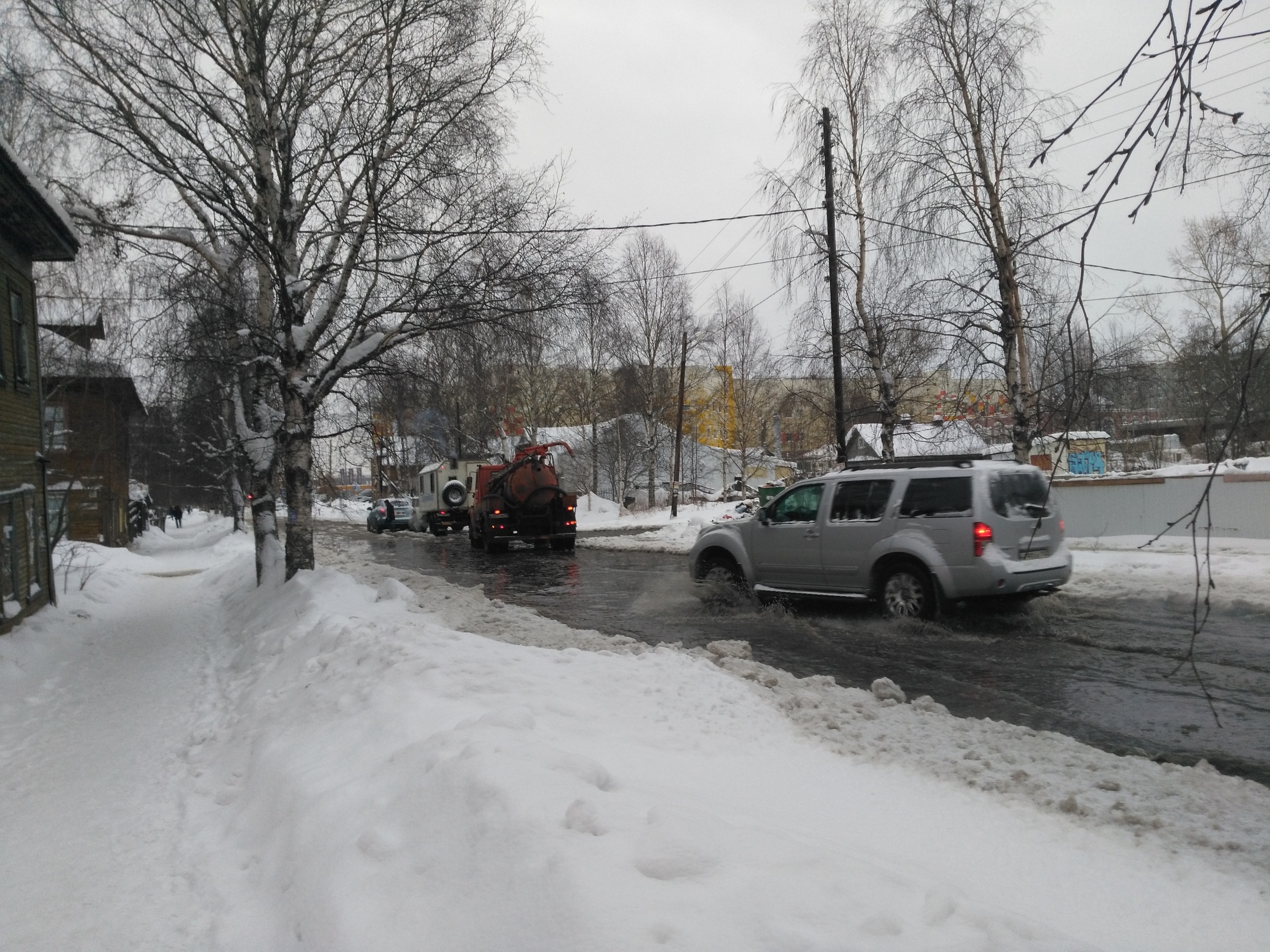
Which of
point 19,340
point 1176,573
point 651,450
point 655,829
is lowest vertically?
point 1176,573

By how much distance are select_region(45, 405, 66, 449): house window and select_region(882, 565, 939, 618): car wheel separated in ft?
67.6

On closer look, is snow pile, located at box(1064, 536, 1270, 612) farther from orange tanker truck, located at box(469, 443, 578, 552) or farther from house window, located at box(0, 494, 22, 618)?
house window, located at box(0, 494, 22, 618)

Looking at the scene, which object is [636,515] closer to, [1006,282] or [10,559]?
[1006,282]

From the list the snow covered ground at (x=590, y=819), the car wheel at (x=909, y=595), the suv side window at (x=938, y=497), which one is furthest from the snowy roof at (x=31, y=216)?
the car wheel at (x=909, y=595)

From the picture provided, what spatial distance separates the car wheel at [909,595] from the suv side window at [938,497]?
2.21 ft

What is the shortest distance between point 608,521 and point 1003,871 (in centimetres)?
3794

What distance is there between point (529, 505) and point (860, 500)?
15.3 metres

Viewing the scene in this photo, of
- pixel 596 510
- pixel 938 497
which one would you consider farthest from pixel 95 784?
pixel 596 510

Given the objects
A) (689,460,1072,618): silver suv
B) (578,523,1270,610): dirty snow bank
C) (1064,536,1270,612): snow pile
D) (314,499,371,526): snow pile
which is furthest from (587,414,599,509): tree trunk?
(689,460,1072,618): silver suv

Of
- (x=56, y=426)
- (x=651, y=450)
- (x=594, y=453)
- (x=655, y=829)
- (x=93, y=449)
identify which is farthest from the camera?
(x=594, y=453)

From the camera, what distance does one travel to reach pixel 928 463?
33.5 feet

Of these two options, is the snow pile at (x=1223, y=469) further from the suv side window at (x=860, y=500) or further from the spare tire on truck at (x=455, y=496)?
the spare tire on truck at (x=455, y=496)

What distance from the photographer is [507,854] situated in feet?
10.5

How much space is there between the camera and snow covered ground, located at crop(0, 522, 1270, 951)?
2930mm
